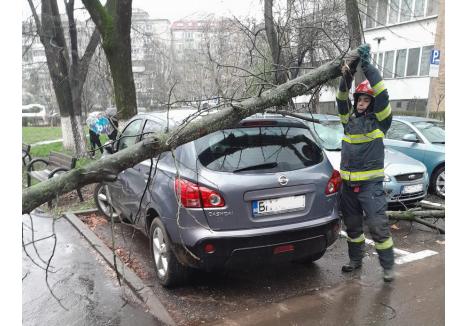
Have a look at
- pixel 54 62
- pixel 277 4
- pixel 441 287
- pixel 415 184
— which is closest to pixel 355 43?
pixel 415 184

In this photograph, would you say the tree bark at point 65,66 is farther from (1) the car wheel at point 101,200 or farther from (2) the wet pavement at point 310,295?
(2) the wet pavement at point 310,295

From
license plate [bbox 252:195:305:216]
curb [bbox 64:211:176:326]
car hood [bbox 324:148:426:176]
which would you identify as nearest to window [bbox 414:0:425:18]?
car hood [bbox 324:148:426:176]

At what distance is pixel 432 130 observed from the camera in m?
7.96

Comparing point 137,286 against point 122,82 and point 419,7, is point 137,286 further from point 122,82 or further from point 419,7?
point 419,7

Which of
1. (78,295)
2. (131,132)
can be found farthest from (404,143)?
(78,295)

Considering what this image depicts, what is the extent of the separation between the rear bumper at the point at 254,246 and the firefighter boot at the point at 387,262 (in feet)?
2.68

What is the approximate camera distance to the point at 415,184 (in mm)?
5895

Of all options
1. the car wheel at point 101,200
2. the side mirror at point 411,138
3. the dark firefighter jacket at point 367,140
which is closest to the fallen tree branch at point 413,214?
the dark firefighter jacket at point 367,140

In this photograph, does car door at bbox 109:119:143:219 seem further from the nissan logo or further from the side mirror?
the side mirror

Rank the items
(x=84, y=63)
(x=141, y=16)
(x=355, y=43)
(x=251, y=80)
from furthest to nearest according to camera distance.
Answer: (x=141, y=16) < (x=84, y=63) < (x=355, y=43) < (x=251, y=80)

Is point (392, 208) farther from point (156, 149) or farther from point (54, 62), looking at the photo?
point (54, 62)

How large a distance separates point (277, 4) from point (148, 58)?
25.9 feet

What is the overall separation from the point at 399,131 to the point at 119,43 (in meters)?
6.19

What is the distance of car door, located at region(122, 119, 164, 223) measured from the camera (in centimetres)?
413
